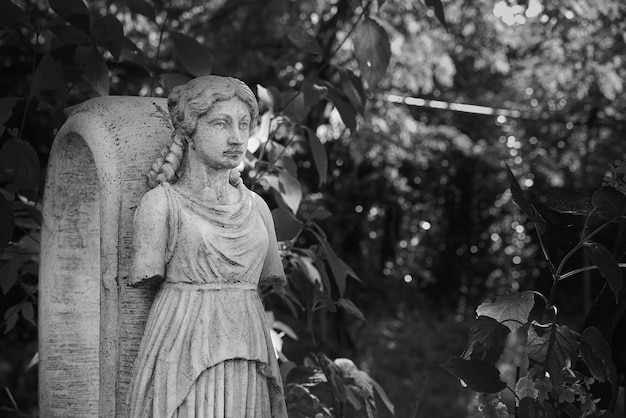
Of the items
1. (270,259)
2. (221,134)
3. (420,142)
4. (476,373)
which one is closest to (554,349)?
(476,373)

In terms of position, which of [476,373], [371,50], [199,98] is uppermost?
[371,50]

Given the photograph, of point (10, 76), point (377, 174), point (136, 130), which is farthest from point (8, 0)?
point (377, 174)

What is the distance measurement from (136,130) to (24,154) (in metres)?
0.89

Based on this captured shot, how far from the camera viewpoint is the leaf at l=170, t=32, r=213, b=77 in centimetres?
405

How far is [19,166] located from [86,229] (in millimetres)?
624

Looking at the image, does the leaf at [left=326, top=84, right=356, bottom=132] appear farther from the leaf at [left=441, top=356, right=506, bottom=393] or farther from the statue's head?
the leaf at [left=441, top=356, right=506, bottom=393]

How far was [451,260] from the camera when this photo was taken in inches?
340

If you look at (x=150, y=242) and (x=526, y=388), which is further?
(x=526, y=388)

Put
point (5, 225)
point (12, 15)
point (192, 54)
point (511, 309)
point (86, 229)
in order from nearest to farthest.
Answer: point (511, 309) → point (86, 229) → point (5, 225) → point (12, 15) → point (192, 54)

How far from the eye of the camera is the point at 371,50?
3916mm

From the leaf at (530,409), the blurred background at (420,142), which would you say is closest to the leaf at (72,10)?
the blurred background at (420,142)

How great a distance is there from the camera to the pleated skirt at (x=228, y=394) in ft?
9.29

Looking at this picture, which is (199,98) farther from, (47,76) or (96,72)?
(47,76)

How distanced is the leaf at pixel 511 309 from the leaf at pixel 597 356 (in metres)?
0.20
